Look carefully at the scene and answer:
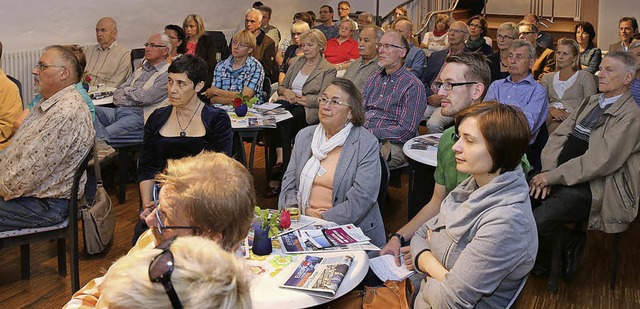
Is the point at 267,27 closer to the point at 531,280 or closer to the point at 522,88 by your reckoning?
the point at 522,88

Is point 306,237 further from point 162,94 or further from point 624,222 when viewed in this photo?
point 162,94

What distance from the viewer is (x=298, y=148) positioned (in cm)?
392

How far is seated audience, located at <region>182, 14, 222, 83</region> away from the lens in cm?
863

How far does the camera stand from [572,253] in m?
4.54

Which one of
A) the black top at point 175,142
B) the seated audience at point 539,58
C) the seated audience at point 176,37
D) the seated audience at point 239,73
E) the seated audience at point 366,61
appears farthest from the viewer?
the seated audience at point 539,58

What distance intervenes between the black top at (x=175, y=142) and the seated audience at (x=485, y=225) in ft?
5.72

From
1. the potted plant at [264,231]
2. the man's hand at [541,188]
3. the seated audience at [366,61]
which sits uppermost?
the seated audience at [366,61]

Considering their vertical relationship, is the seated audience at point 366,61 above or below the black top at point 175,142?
above

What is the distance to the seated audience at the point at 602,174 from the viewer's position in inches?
168

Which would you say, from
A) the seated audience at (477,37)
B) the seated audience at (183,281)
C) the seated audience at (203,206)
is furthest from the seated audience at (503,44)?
the seated audience at (183,281)

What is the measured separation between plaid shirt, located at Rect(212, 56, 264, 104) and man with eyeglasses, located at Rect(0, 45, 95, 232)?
2.64 m

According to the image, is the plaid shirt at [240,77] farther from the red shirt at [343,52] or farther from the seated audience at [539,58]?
the seated audience at [539,58]

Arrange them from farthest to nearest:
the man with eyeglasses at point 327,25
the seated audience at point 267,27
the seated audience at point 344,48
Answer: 1. the man with eyeglasses at point 327,25
2. the seated audience at point 267,27
3. the seated audience at point 344,48

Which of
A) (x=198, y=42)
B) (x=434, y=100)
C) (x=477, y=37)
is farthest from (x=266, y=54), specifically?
(x=477, y=37)
